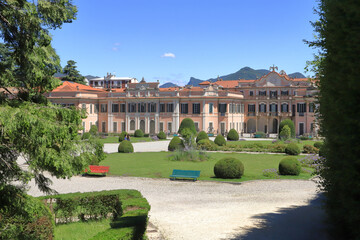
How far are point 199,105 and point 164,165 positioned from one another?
99.1 ft

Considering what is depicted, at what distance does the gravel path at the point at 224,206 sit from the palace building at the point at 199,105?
113 feet

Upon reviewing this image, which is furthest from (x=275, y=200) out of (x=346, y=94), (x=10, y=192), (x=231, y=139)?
(x=231, y=139)

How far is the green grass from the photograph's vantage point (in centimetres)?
899

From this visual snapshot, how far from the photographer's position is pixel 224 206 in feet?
39.3

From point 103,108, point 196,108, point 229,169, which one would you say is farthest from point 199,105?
point 229,169

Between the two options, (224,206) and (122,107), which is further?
(122,107)

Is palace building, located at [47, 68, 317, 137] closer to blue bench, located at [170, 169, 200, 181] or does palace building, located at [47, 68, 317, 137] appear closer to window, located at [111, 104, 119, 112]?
window, located at [111, 104, 119, 112]

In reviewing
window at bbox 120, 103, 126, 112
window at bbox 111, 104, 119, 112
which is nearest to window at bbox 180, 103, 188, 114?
window at bbox 120, 103, 126, 112

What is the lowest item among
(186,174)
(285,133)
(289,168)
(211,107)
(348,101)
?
(186,174)

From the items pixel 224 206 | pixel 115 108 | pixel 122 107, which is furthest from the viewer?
pixel 115 108

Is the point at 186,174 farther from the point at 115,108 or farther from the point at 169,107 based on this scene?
the point at 115,108

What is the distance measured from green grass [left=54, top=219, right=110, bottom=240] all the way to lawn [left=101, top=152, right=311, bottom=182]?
7704 mm

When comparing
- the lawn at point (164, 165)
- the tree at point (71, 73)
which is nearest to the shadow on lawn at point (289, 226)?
the lawn at point (164, 165)

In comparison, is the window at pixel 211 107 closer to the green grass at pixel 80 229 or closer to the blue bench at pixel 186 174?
the blue bench at pixel 186 174
